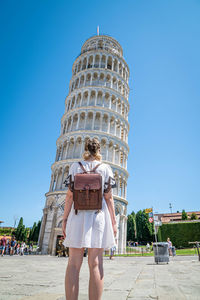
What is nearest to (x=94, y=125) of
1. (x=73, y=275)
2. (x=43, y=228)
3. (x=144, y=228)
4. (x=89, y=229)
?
(x=43, y=228)

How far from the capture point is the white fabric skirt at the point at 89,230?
222 centimetres

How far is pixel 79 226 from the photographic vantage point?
2.31 metres

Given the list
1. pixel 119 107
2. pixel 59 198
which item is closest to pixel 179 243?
pixel 59 198

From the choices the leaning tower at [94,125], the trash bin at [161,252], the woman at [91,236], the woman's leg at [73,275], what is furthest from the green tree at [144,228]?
the woman's leg at [73,275]

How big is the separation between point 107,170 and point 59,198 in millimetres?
24763

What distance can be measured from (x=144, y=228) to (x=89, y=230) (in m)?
56.9

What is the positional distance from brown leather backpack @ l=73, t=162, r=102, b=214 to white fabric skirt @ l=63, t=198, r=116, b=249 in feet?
0.31

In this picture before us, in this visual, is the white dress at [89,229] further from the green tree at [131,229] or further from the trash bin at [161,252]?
the green tree at [131,229]

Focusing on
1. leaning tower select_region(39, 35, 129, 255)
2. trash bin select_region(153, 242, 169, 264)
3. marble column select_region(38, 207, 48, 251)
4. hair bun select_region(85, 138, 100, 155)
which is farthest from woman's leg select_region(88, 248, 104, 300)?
marble column select_region(38, 207, 48, 251)

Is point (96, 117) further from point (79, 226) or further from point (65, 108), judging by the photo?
point (79, 226)

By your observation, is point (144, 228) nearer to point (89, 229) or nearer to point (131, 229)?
point (131, 229)

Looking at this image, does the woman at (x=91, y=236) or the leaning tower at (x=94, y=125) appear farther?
the leaning tower at (x=94, y=125)

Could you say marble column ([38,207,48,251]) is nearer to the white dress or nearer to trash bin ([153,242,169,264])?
trash bin ([153,242,169,264])

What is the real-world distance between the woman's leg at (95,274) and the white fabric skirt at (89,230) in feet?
0.29
